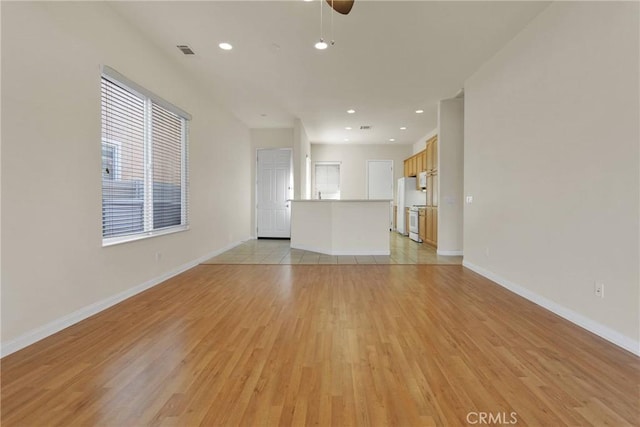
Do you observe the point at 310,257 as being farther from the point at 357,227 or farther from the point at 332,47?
the point at 332,47

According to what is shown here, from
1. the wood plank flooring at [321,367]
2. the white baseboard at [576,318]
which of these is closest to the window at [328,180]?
the white baseboard at [576,318]

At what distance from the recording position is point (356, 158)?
388 inches

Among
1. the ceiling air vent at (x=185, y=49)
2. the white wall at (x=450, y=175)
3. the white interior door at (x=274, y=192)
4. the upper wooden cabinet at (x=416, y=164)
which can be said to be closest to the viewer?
the ceiling air vent at (x=185, y=49)

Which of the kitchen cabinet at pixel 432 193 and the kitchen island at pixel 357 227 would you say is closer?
the kitchen island at pixel 357 227

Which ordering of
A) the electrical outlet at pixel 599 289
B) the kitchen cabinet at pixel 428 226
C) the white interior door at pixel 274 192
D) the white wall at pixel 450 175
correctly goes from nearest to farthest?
the electrical outlet at pixel 599 289 → the white wall at pixel 450 175 → the kitchen cabinet at pixel 428 226 → the white interior door at pixel 274 192

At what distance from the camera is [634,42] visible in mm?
2096

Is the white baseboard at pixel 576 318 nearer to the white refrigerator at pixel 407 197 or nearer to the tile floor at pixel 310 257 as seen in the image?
the tile floor at pixel 310 257

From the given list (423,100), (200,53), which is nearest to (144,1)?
(200,53)

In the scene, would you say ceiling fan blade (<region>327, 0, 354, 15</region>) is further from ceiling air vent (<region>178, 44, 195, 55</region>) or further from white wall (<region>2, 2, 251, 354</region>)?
ceiling air vent (<region>178, 44, 195, 55</region>)

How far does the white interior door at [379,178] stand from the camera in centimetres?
990

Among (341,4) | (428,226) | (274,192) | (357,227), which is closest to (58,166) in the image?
(341,4)

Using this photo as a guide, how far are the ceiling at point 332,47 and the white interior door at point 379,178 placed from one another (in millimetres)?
3993

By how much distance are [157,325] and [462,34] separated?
4.30 m

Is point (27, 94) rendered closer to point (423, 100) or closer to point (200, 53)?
point (200, 53)
